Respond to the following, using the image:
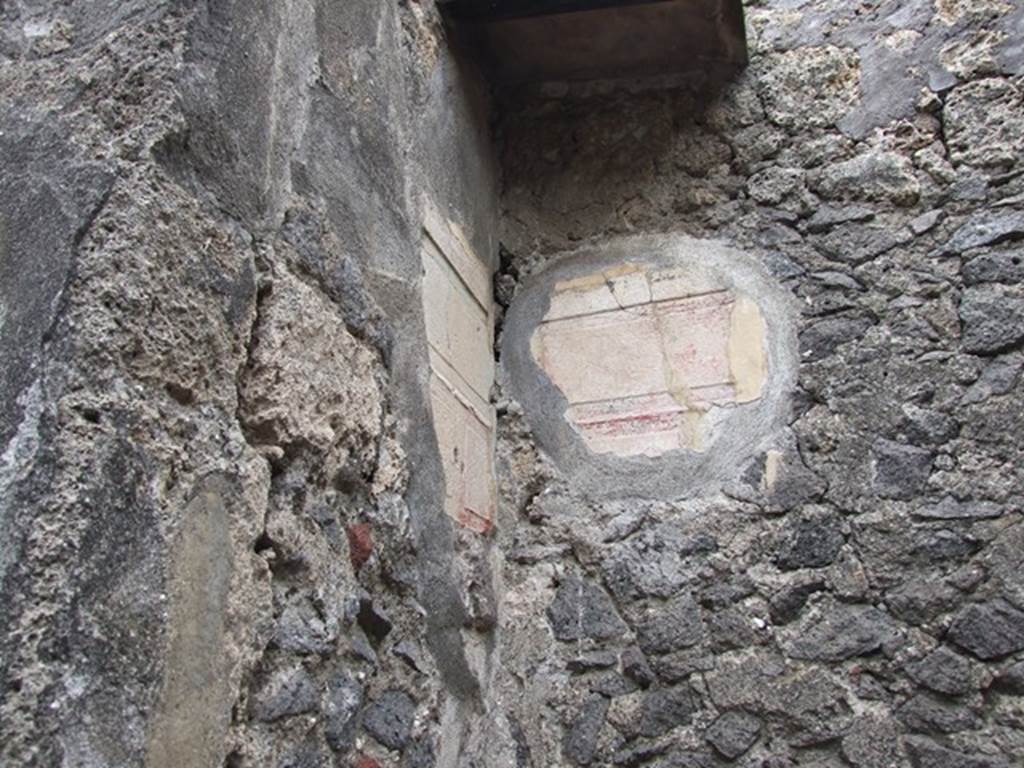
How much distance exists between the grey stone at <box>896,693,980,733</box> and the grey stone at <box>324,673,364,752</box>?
1023mm

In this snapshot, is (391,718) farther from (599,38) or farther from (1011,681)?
(599,38)

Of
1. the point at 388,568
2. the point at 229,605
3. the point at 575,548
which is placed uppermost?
the point at 575,548

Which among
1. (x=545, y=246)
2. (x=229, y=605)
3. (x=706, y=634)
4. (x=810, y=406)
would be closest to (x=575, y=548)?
(x=706, y=634)

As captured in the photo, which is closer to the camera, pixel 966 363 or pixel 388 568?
pixel 388 568

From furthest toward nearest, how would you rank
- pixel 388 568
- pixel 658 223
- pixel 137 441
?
1. pixel 658 223
2. pixel 388 568
3. pixel 137 441

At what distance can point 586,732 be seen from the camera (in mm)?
2006

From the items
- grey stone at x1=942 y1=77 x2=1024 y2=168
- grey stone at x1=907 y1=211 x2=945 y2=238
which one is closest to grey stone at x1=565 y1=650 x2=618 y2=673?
grey stone at x1=907 y1=211 x2=945 y2=238

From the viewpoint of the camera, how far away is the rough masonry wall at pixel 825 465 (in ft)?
6.26

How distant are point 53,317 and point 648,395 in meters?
1.41

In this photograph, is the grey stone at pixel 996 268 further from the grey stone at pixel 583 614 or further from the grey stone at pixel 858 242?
the grey stone at pixel 583 614

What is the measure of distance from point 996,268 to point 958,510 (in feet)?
1.70

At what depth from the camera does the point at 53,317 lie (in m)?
1.07

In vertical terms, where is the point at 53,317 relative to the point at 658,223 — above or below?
below

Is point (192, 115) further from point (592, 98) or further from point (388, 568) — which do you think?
point (592, 98)
